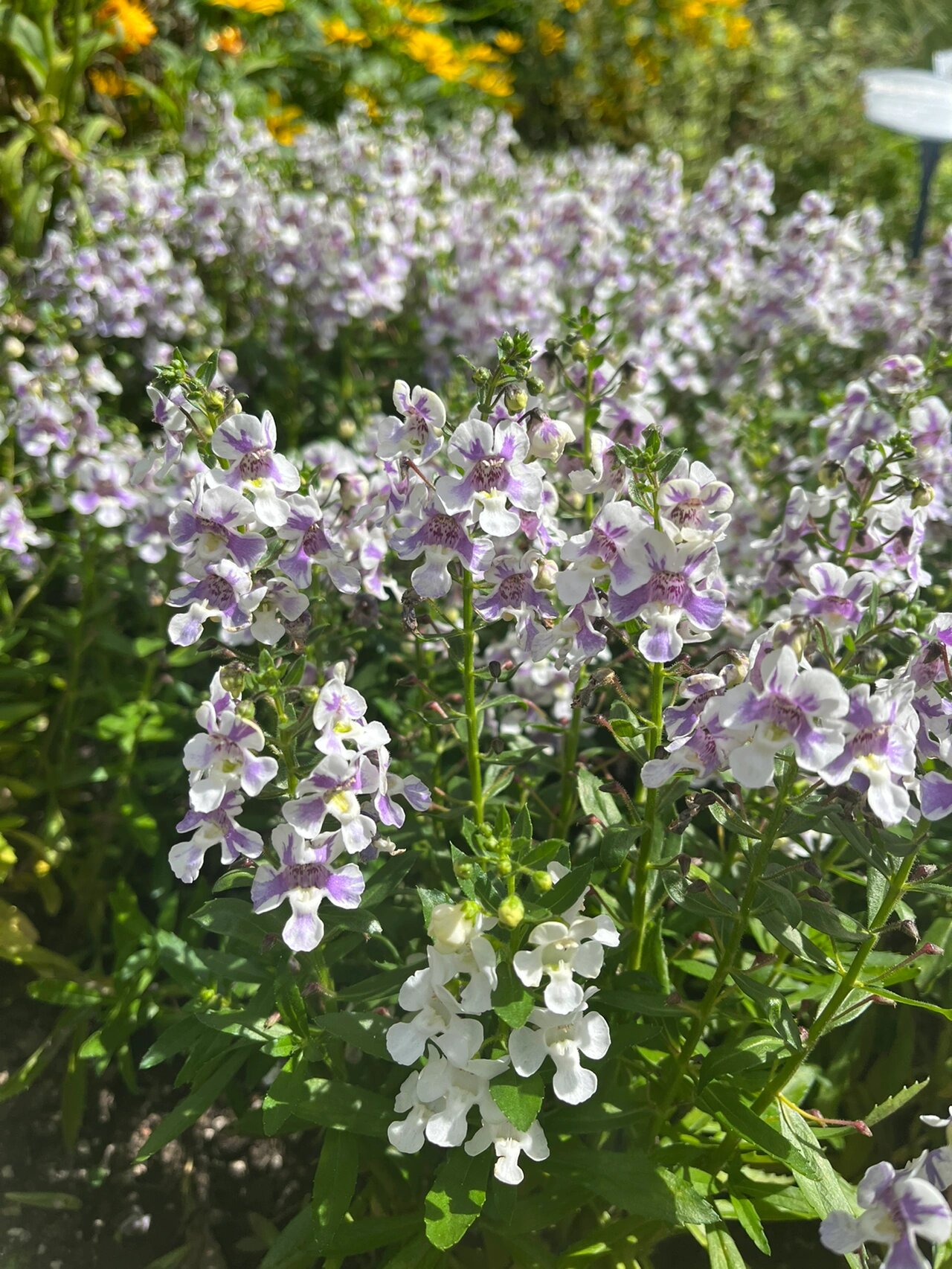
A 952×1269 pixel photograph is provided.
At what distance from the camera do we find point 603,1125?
2051mm

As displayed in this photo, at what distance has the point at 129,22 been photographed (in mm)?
6211

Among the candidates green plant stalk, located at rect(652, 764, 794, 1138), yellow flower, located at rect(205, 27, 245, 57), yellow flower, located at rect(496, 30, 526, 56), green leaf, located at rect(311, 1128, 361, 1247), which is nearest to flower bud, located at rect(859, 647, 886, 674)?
green plant stalk, located at rect(652, 764, 794, 1138)

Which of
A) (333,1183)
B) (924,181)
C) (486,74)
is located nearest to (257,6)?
(486,74)

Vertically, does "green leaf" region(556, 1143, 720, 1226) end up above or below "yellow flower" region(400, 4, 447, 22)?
below

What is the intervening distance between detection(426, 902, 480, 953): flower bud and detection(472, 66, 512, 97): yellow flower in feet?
25.0

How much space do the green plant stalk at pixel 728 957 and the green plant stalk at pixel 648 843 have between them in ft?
0.66

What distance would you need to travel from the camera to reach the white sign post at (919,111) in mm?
4480

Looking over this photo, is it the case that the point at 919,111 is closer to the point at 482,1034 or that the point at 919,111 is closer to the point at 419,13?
the point at 482,1034

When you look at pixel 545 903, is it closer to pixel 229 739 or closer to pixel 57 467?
pixel 229 739

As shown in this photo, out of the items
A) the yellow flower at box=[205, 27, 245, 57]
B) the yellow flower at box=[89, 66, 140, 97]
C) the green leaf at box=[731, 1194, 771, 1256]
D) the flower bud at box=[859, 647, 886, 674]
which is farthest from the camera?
the yellow flower at box=[205, 27, 245, 57]

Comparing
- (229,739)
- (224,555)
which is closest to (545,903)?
(229,739)

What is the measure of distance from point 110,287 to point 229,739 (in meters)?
2.72

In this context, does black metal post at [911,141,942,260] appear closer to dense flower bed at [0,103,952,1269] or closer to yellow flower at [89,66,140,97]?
dense flower bed at [0,103,952,1269]

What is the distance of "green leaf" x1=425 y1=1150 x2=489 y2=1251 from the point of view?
1.77m
